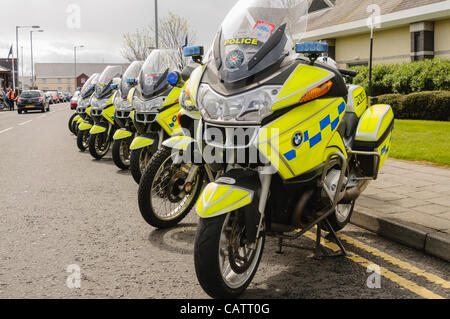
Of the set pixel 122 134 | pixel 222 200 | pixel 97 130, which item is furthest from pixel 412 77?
pixel 222 200

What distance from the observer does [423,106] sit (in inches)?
601

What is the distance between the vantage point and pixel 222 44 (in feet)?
11.2

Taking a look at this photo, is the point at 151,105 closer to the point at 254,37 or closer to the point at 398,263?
the point at 254,37

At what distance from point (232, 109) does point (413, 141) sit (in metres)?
8.14

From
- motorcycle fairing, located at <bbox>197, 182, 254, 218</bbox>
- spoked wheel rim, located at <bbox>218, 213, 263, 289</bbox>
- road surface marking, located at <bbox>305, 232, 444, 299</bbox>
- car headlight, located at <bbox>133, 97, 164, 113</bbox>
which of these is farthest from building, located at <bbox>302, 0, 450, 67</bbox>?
motorcycle fairing, located at <bbox>197, 182, 254, 218</bbox>

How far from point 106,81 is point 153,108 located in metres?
4.23

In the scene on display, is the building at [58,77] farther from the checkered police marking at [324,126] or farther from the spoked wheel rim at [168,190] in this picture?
the checkered police marking at [324,126]

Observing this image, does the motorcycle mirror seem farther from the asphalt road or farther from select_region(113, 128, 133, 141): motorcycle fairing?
select_region(113, 128, 133, 141): motorcycle fairing

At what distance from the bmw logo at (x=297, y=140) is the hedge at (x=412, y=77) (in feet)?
49.3

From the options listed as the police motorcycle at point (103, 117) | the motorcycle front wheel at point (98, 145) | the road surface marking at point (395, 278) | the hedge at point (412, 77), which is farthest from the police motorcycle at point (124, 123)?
→ the hedge at point (412, 77)

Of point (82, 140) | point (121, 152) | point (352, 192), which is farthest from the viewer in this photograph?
point (82, 140)

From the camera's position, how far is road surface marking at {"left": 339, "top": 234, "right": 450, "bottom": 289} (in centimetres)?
351
